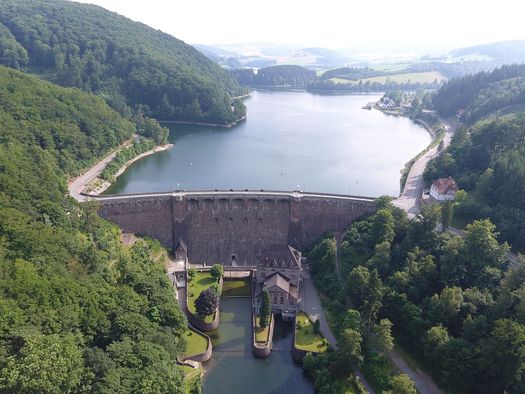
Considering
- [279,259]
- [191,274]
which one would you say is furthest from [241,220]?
[279,259]

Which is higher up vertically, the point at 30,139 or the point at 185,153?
the point at 30,139

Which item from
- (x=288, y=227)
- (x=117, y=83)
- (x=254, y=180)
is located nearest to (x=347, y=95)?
(x=117, y=83)

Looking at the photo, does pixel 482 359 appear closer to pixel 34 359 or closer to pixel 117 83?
pixel 34 359

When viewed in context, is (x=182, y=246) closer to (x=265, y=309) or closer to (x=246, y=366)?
(x=265, y=309)

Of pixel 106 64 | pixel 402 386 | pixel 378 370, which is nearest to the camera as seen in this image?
pixel 402 386

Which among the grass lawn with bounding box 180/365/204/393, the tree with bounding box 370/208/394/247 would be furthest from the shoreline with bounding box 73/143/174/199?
the tree with bounding box 370/208/394/247

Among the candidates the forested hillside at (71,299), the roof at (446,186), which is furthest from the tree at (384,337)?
the roof at (446,186)
